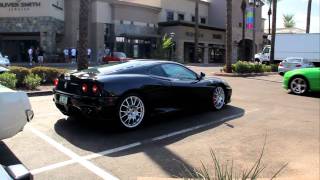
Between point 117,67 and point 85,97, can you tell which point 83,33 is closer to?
point 117,67

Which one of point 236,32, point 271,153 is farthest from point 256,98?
point 236,32

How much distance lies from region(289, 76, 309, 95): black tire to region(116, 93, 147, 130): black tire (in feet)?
26.6

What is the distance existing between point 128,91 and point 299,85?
339 inches

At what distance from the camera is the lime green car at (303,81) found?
1443 centimetres

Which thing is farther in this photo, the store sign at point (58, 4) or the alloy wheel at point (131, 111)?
the store sign at point (58, 4)

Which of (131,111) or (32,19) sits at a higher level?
(32,19)

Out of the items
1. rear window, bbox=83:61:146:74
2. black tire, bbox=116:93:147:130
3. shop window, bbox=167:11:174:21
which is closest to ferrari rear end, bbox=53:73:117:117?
black tire, bbox=116:93:147:130

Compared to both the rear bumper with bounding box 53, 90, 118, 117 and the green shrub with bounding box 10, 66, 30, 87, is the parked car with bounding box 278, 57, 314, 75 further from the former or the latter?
the rear bumper with bounding box 53, 90, 118, 117

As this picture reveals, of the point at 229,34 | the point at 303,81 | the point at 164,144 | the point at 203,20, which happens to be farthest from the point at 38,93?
the point at 203,20

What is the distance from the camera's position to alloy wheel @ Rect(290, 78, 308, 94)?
577 inches

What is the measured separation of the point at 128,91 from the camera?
7883mm

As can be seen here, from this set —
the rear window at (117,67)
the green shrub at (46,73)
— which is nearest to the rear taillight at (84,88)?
the rear window at (117,67)

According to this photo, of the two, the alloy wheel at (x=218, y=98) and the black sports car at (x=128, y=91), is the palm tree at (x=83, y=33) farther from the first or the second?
the black sports car at (x=128, y=91)

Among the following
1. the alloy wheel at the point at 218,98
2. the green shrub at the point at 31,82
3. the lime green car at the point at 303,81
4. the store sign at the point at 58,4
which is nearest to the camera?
the alloy wheel at the point at 218,98
